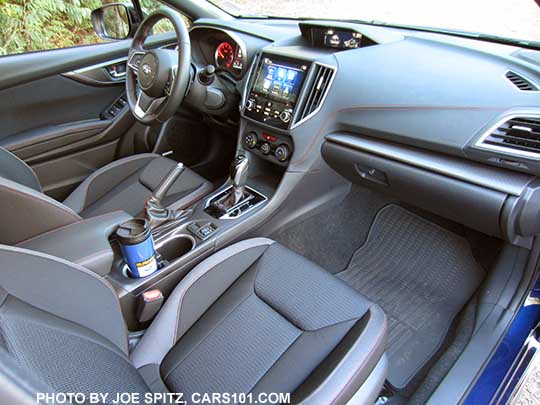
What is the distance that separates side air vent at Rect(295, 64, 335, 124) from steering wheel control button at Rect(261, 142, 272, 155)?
194mm

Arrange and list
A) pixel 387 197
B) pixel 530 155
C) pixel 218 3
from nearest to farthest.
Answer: pixel 530 155, pixel 387 197, pixel 218 3

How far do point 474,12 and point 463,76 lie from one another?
50 cm

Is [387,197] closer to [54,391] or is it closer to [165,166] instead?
[165,166]

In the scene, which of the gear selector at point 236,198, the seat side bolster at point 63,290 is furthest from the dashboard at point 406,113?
the seat side bolster at point 63,290

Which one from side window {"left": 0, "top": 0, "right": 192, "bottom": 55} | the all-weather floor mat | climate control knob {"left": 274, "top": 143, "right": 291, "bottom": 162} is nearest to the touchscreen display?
climate control knob {"left": 274, "top": 143, "right": 291, "bottom": 162}

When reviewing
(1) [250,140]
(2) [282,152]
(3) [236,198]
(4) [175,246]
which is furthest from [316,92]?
(4) [175,246]

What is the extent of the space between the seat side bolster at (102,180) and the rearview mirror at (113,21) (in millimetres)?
839

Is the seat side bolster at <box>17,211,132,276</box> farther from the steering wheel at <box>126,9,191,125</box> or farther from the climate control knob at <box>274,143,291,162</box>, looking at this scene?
the climate control knob at <box>274,143,291,162</box>

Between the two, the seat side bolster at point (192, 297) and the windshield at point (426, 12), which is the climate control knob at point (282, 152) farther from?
the windshield at point (426, 12)

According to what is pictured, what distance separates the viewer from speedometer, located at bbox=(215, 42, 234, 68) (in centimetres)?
193

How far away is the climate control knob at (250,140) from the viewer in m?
1.76

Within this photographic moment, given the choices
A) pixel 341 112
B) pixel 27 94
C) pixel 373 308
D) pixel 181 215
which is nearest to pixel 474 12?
pixel 341 112

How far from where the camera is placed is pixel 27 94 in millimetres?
1993

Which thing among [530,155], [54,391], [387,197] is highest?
[530,155]
